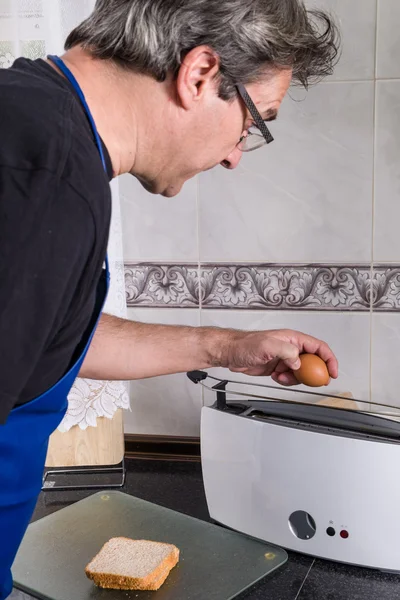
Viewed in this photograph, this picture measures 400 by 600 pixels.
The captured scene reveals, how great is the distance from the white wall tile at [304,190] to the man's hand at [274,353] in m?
0.34

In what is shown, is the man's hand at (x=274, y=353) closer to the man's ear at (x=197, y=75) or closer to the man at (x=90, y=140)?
the man at (x=90, y=140)

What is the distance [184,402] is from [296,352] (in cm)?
50

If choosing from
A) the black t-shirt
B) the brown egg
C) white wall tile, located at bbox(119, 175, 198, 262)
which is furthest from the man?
white wall tile, located at bbox(119, 175, 198, 262)

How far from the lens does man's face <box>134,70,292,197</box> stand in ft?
2.60

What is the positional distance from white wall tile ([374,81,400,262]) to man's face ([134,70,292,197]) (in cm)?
54

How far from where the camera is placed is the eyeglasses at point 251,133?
0.81 m

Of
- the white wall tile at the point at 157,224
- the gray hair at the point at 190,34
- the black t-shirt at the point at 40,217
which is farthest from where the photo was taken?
the white wall tile at the point at 157,224

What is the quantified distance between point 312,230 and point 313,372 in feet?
1.39

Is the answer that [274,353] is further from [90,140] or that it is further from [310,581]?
[90,140]

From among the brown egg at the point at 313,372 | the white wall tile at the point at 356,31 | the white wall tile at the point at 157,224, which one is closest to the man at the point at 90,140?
the brown egg at the point at 313,372

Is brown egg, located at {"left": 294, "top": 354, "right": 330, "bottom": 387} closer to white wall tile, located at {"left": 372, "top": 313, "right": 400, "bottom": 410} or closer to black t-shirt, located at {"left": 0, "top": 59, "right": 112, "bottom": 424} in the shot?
white wall tile, located at {"left": 372, "top": 313, "right": 400, "bottom": 410}

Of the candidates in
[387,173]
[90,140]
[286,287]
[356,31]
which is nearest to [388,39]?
[356,31]

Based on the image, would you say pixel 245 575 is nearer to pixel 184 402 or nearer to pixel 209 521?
pixel 209 521

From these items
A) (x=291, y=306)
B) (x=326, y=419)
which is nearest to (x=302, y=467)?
(x=326, y=419)
